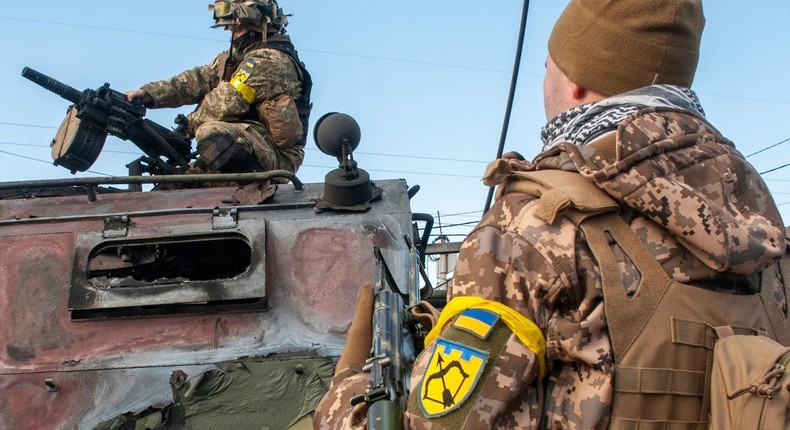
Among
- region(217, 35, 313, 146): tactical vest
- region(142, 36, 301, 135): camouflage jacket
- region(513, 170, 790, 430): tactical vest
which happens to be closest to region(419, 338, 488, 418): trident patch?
region(513, 170, 790, 430): tactical vest

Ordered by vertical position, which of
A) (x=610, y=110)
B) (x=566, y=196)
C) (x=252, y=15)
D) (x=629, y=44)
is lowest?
(x=566, y=196)

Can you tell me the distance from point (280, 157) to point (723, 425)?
13.6ft

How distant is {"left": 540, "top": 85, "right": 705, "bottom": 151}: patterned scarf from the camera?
5.89ft

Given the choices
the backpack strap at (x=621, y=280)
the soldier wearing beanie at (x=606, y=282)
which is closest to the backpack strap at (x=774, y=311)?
the soldier wearing beanie at (x=606, y=282)

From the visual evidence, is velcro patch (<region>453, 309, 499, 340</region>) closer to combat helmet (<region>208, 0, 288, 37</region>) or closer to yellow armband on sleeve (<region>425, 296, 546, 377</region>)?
yellow armband on sleeve (<region>425, 296, 546, 377</region>)

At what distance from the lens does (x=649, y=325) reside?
5.30ft

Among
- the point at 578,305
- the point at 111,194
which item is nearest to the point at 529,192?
the point at 578,305

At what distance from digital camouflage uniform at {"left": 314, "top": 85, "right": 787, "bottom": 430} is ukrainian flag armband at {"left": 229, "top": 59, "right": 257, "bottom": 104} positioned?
3.66 meters

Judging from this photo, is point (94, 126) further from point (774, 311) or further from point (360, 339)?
point (774, 311)

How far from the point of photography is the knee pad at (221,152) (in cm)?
488

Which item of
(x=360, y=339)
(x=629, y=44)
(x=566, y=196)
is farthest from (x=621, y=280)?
(x=360, y=339)

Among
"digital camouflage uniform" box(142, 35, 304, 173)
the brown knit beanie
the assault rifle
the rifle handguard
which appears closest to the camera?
the assault rifle

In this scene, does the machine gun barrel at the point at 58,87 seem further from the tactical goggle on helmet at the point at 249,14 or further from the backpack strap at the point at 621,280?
the backpack strap at the point at 621,280

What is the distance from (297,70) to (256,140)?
0.71 m
